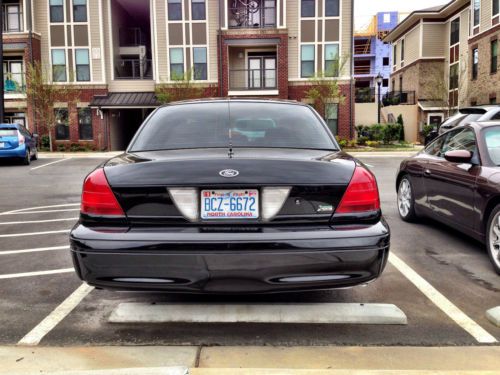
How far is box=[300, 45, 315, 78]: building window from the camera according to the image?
29172 millimetres

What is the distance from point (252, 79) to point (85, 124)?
9991 millimetres

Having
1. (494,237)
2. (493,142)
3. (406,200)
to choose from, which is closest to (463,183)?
(493,142)

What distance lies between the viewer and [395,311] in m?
3.76

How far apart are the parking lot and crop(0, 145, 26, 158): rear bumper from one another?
12.1 m

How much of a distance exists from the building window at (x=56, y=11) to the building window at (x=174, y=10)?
6.17m

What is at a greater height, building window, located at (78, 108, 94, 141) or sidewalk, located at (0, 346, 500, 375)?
building window, located at (78, 108, 94, 141)

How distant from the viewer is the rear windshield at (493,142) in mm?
5367

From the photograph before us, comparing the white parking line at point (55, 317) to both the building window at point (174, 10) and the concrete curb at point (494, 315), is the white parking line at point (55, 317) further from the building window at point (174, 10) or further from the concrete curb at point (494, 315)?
the building window at point (174, 10)

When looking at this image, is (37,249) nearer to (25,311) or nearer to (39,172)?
(25,311)

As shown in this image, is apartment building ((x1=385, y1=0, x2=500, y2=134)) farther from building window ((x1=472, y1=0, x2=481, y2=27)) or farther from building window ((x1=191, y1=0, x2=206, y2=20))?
building window ((x1=191, y1=0, x2=206, y2=20))

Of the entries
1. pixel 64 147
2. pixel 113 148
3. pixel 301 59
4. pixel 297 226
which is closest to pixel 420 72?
pixel 301 59

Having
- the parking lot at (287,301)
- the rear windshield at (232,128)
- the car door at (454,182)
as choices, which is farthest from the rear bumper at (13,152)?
the car door at (454,182)

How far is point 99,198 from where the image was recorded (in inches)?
130

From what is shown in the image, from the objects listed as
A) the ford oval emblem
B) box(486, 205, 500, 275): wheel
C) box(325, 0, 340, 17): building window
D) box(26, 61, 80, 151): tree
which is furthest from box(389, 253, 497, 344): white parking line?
box(325, 0, 340, 17): building window
